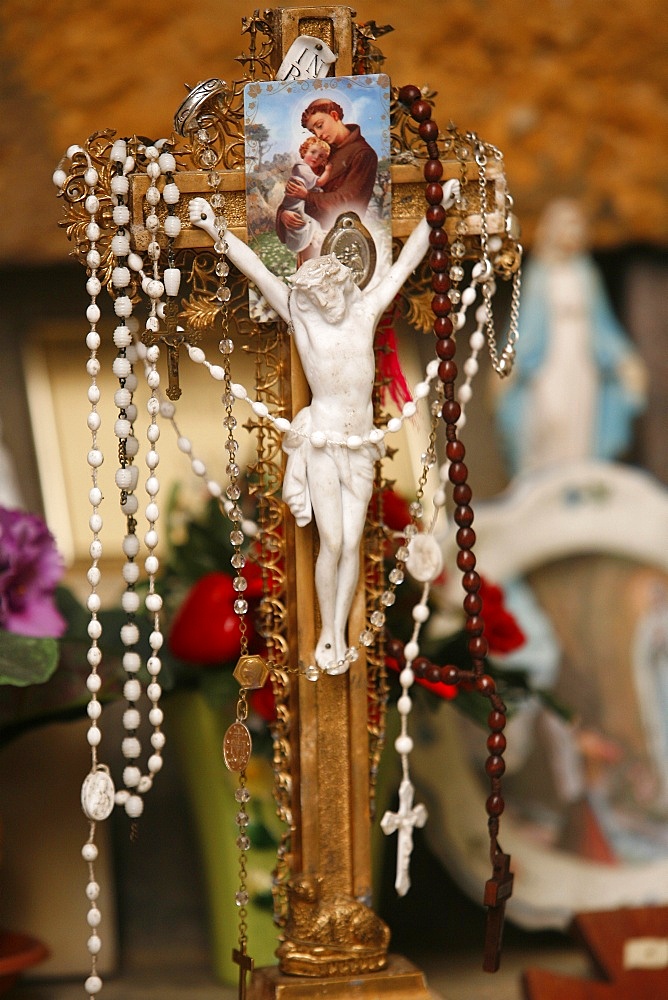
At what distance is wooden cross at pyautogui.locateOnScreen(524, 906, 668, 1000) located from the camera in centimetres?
103

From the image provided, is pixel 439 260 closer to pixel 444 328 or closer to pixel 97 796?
pixel 444 328

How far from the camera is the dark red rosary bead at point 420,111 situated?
942 mm

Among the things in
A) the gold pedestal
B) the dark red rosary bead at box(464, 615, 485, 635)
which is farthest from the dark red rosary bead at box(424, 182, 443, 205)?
the gold pedestal

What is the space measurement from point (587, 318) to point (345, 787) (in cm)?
78

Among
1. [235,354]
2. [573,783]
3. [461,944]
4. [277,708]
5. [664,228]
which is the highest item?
[664,228]

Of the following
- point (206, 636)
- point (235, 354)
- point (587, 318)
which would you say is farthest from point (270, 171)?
point (587, 318)

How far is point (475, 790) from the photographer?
4.19 feet

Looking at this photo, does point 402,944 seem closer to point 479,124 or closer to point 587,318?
point 587,318

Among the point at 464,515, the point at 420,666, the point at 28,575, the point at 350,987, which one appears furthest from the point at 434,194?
the point at 350,987

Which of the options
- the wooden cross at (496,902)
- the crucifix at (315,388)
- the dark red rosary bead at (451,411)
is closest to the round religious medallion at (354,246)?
the crucifix at (315,388)

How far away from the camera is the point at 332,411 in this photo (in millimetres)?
921

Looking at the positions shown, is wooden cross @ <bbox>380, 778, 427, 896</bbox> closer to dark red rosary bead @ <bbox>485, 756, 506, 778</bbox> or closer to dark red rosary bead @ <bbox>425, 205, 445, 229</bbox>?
dark red rosary bead @ <bbox>485, 756, 506, 778</bbox>

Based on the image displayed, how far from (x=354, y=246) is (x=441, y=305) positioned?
0.26 ft

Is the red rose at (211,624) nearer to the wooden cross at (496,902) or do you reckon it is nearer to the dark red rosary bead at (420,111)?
the wooden cross at (496,902)
